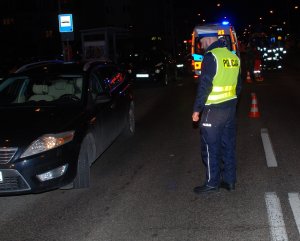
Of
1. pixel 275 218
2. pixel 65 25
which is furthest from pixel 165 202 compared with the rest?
pixel 65 25

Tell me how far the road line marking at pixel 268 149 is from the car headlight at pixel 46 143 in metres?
3.10

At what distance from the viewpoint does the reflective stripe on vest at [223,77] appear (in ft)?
18.1

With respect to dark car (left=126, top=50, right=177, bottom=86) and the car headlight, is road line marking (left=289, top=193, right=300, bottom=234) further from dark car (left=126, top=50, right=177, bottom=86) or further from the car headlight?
dark car (left=126, top=50, right=177, bottom=86)

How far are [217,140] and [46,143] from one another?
196 centimetres

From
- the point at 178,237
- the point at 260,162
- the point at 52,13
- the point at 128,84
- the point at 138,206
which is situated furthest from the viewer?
the point at 52,13

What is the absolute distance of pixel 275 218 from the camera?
494 centimetres

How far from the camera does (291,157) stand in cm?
753

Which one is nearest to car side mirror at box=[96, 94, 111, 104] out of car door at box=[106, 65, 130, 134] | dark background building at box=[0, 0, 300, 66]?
car door at box=[106, 65, 130, 134]

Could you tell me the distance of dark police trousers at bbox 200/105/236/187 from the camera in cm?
568

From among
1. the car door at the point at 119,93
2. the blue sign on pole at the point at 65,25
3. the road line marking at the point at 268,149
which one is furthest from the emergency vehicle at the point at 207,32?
the car door at the point at 119,93

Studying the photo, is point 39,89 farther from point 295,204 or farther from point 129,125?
point 295,204

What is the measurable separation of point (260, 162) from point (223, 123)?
187cm

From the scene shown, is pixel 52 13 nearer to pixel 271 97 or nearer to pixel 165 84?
pixel 165 84

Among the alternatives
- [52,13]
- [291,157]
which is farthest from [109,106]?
[52,13]
